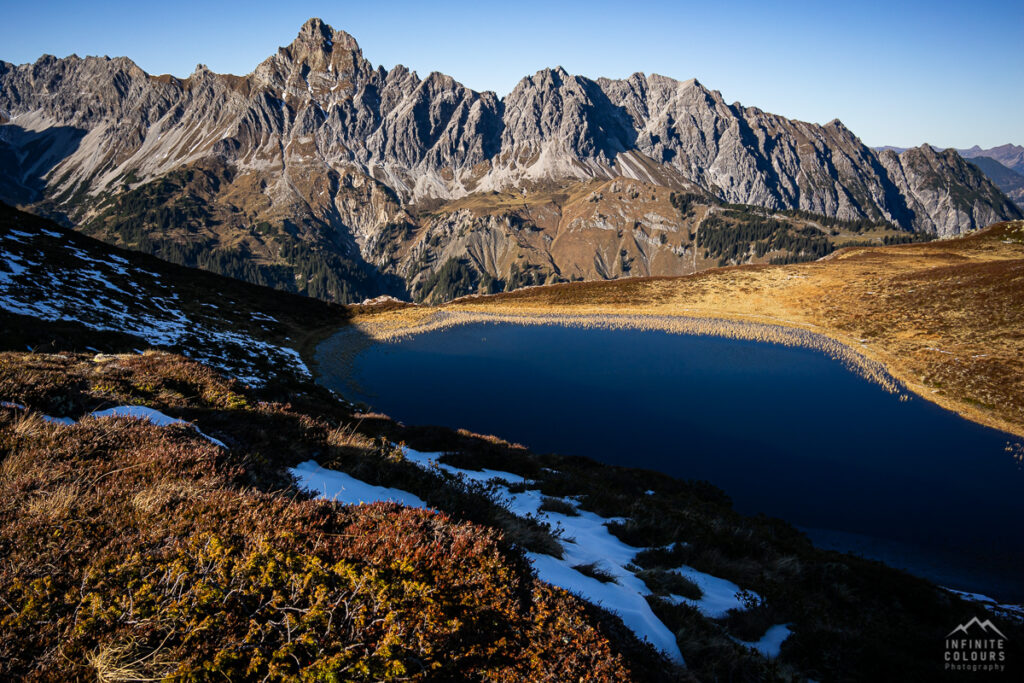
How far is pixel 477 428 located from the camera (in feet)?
84.5

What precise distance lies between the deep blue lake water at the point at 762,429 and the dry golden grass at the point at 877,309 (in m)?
5.30

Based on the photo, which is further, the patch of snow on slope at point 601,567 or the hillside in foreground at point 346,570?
the patch of snow on slope at point 601,567

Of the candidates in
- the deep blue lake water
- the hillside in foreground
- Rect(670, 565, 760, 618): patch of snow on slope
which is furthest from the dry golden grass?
Rect(670, 565, 760, 618): patch of snow on slope

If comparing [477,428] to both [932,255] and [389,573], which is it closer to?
[389,573]

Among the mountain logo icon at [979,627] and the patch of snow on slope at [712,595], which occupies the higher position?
the patch of snow on slope at [712,595]

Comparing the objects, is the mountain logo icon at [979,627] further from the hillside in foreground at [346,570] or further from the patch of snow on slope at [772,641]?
the patch of snow on slope at [772,641]

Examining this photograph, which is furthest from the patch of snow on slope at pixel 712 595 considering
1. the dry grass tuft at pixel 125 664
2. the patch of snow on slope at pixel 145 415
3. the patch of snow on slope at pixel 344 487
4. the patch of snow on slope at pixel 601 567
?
the patch of snow on slope at pixel 145 415

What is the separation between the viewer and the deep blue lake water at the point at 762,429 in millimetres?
17031

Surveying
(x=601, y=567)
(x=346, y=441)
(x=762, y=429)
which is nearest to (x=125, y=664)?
(x=601, y=567)

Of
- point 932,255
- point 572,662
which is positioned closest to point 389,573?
point 572,662

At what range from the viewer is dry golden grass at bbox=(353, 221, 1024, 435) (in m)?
32.9

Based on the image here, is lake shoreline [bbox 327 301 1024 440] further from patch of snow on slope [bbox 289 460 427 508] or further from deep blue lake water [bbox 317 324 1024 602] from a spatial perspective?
patch of snow on slope [bbox 289 460 427 508]
